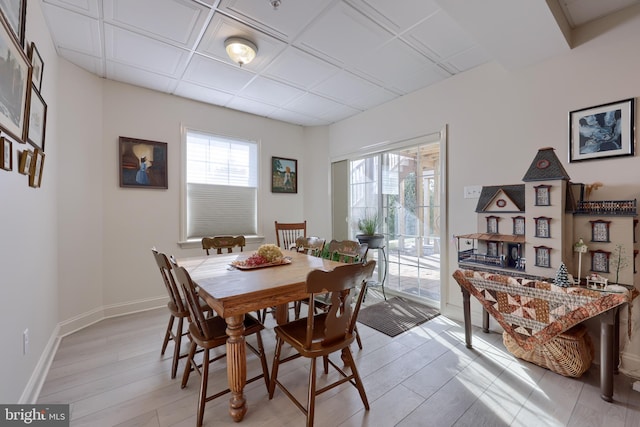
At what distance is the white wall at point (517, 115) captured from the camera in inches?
78.0

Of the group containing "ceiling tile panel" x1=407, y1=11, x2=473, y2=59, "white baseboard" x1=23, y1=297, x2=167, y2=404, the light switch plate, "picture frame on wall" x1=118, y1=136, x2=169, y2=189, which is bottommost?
"white baseboard" x1=23, y1=297, x2=167, y2=404

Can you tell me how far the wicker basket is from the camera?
185cm

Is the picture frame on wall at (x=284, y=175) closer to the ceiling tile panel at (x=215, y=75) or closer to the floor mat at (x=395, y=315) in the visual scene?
the ceiling tile panel at (x=215, y=75)

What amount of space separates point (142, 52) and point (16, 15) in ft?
3.64

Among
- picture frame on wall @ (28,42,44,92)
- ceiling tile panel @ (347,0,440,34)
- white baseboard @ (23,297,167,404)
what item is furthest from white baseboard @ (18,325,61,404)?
ceiling tile panel @ (347,0,440,34)

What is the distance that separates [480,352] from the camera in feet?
7.46

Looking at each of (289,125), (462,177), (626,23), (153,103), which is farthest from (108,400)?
(626,23)

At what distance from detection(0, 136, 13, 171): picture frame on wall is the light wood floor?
4.95ft

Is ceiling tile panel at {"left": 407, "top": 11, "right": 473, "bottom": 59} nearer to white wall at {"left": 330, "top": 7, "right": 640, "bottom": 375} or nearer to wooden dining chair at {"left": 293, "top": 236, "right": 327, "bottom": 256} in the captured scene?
white wall at {"left": 330, "top": 7, "right": 640, "bottom": 375}

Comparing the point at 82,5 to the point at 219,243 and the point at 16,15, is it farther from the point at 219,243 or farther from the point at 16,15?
the point at 219,243

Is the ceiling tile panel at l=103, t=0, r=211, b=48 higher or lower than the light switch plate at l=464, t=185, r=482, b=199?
higher

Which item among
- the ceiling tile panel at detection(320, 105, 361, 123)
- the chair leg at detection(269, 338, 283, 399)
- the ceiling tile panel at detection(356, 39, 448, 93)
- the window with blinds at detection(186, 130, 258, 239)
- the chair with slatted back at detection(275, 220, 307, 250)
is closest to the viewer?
the chair leg at detection(269, 338, 283, 399)

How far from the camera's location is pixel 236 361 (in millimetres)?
1514

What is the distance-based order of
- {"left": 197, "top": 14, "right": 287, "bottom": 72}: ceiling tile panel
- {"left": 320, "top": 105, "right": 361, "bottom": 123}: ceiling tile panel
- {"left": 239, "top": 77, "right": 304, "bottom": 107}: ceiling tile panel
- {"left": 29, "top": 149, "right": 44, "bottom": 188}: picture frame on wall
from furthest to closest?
→ {"left": 320, "top": 105, "right": 361, "bottom": 123}: ceiling tile panel → {"left": 239, "top": 77, "right": 304, "bottom": 107}: ceiling tile panel → {"left": 197, "top": 14, "right": 287, "bottom": 72}: ceiling tile panel → {"left": 29, "top": 149, "right": 44, "bottom": 188}: picture frame on wall
